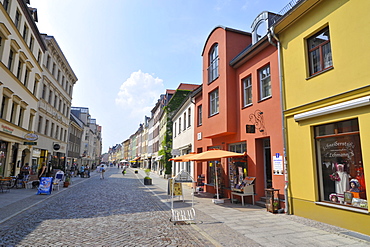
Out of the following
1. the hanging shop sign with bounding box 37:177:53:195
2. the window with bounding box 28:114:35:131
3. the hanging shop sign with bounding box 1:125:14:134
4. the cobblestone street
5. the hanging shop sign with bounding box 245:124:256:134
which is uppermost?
the window with bounding box 28:114:35:131

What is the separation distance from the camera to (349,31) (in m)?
7.26

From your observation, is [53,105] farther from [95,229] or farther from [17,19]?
[95,229]

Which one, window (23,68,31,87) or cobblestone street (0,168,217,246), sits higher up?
window (23,68,31,87)

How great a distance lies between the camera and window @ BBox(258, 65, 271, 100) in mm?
11125

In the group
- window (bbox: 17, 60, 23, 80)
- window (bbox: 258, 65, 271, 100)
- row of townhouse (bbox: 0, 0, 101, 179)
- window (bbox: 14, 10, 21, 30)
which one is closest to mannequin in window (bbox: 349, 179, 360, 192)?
window (bbox: 258, 65, 271, 100)

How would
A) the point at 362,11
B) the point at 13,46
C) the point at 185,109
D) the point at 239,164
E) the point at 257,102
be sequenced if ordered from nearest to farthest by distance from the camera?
the point at 362,11 → the point at 257,102 → the point at 239,164 → the point at 13,46 → the point at 185,109

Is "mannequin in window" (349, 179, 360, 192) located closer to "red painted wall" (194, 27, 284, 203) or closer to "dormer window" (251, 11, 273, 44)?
"red painted wall" (194, 27, 284, 203)

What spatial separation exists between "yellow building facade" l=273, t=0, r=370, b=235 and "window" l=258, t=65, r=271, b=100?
1260mm

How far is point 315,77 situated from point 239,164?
5.80 metres

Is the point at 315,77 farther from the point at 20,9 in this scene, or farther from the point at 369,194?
the point at 20,9

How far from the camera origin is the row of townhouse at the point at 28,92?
15680 millimetres

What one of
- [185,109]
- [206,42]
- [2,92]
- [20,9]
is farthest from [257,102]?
[20,9]

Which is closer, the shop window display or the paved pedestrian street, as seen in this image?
the paved pedestrian street

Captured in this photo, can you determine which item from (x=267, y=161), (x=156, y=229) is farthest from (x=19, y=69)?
(x=267, y=161)
